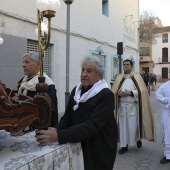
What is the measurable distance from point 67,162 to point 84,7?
10228 mm

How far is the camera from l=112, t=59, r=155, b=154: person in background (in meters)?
5.27

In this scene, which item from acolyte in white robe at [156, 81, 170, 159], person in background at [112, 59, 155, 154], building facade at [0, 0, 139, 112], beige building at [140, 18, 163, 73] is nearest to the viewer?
acolyte in white robe at [156, 81, 170, 159]

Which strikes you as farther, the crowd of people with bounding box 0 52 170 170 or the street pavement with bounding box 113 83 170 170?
the street pavement with bounding box 113 83 170 170

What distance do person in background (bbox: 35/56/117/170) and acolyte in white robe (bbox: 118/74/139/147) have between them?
122 inches

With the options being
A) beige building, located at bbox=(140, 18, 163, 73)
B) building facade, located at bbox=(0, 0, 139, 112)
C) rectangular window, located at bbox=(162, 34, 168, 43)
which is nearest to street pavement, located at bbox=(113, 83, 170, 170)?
building facade, located at bbox=(0, 0, 139, 112)

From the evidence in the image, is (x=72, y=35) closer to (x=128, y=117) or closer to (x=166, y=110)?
(x=128, y=117)

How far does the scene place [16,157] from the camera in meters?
1.50

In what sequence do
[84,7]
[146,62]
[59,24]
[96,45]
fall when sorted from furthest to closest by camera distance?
[146,62] < [96,45] < [84,7] < [59,24]

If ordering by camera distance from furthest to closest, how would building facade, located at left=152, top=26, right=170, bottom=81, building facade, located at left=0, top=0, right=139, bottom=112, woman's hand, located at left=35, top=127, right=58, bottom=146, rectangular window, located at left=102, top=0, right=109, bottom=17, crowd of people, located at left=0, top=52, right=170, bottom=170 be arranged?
building facade, located at left=152, top=26, right=170, bottom=81 → rectangular window, located at left=102, top=0, right=109, bottom=17 → building facade, located at left=0, top=0, right=139, bottom=112 → crowd of people, located at left=0, top=52, right=170, bottom=170 → woman's hand, located at left=35, top=127, right=58, bottom=146

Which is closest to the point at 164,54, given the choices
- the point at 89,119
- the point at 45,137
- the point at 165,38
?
the point at 165,38

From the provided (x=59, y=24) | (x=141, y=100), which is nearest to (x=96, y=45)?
(x=59, y=24)

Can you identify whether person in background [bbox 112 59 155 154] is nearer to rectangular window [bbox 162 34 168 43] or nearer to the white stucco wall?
the white stucco wall

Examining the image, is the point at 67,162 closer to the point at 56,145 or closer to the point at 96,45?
the point at 56,145

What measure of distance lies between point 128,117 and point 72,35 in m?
5.95
